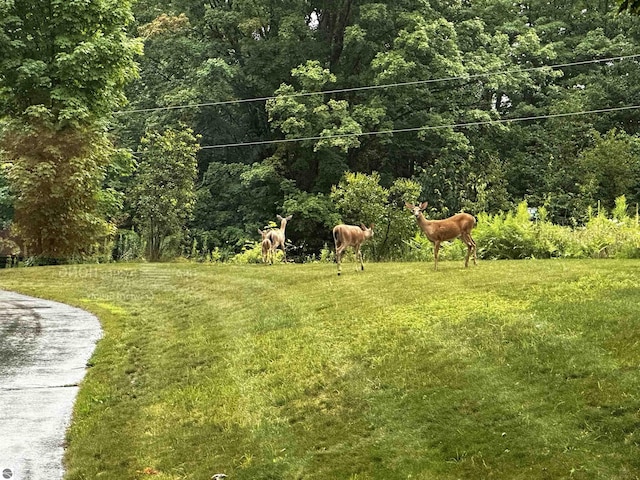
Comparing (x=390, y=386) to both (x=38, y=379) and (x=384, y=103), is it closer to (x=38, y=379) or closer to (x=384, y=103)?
(x=38, y=379)

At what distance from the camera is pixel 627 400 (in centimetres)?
505

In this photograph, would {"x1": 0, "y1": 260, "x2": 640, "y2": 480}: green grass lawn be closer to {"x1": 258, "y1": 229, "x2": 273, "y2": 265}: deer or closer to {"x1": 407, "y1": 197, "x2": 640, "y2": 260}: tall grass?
{"x1": 407, "y1": 197, "x2": 640, "y2": 260}: tall grass

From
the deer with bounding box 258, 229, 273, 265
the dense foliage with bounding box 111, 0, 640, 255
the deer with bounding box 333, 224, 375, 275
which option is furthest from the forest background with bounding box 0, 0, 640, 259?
the deer with bounding box 333, 224, 375, 275

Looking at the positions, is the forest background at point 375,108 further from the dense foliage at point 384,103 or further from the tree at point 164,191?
the tree at point 164,191

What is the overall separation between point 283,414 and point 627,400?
2921 mm

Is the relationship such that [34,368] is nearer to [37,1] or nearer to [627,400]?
[627,400]

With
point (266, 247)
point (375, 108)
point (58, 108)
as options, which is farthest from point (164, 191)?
point (375, 108)

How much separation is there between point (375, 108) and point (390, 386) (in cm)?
2534

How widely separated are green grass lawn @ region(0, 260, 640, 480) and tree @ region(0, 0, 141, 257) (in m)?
11.1

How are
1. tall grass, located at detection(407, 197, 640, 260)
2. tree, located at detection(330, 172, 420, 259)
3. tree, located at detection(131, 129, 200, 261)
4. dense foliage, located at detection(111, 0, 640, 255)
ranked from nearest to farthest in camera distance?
tall grass, located at detection(407, 197, 640, 260), tree, located at detection(330, 172, 420, 259), tree, located at detection(131, 129, 200, 261), dense foliage, located at detection(111, 0, 640, 255)

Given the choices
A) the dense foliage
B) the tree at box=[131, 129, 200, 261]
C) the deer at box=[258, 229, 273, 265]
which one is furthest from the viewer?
the dense foliage

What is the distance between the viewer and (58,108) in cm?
2097

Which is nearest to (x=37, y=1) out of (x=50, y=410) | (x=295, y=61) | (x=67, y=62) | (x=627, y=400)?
(x=67, y=62)

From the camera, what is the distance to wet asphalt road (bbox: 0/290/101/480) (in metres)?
6.14
